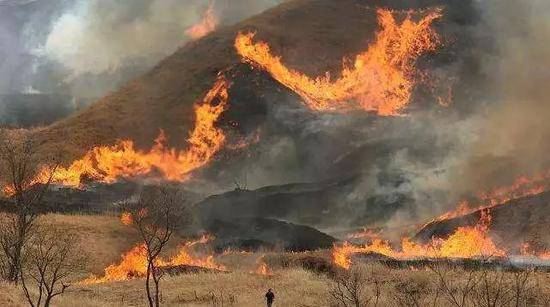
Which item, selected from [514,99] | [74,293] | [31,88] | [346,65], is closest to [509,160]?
[514,99]

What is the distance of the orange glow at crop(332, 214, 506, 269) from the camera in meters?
30.9

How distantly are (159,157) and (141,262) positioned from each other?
17049 millimetres

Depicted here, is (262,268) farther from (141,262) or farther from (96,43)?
(96,43)

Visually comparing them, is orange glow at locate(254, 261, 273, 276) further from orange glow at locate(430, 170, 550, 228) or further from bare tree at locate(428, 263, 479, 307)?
orange glow at locate(430, 170, 550, 228)

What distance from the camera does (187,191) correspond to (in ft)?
152

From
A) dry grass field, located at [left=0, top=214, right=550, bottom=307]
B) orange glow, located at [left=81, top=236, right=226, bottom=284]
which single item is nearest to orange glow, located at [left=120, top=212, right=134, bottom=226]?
orange glow, located at [left=81, top=236, right=226, bottom=284]

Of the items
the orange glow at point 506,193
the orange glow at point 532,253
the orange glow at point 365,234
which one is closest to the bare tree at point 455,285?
the orange glow at point 532,253

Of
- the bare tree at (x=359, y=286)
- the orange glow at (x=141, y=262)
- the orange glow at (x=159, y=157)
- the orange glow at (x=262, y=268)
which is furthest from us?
the orange glow at (x=159, y=157)

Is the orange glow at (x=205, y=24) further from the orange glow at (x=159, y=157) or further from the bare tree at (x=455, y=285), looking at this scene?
the bare tree at (x=455, y=285)

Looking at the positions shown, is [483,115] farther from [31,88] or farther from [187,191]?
[31,88]

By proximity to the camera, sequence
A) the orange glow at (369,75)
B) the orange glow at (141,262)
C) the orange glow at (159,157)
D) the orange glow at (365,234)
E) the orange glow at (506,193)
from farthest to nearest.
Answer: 1. the orange glow at (369,75)
2. the orange glow at (159,157)
3. the orange glow at (365,234)
4. the orange glow at (506,193)
5. the orange glow at (141,262)

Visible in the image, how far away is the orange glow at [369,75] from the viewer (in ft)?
188

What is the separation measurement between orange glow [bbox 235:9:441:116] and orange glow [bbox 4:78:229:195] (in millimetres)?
7093

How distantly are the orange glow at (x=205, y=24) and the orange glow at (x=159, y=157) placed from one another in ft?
109
